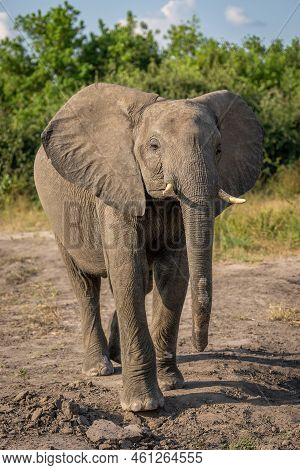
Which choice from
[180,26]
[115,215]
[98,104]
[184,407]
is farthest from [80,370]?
[180,26]

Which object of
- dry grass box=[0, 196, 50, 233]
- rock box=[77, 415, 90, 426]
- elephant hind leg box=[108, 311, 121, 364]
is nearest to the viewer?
rock box=[77, 415, 90, 426]

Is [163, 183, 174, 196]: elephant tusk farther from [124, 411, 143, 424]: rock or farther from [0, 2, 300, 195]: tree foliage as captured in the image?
[0, 2, 300, 195]: tree foliage

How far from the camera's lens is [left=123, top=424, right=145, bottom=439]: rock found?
487 centimetres

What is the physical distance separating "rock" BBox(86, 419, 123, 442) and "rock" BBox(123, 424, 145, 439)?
0.03 m

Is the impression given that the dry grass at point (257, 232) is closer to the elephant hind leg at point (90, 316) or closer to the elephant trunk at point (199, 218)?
the elephant hind leg at point (90, 316)

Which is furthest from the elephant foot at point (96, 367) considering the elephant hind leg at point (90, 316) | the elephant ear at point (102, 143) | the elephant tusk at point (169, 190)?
the elephant tusk at point (169, 190)

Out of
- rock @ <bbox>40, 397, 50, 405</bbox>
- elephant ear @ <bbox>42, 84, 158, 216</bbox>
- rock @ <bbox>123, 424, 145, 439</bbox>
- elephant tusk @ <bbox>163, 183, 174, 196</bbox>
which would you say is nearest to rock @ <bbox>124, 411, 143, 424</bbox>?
rock @ <bbox>123, 424, 145, 439</bbox>

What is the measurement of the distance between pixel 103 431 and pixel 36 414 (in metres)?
0.56

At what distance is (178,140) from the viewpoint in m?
4.84

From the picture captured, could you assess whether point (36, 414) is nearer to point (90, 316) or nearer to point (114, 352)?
point (90, 316)

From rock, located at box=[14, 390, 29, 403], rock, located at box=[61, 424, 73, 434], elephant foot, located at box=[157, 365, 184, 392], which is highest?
rock, located at box=[61, 424, 73, 434]

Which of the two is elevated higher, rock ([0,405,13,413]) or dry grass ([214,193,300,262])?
rock ([0,405,13,413])

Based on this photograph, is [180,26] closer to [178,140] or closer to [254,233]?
[254,233]

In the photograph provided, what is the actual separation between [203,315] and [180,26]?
2309cm
